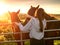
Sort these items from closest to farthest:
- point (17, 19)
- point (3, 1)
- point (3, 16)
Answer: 1. point (17, 19)
2. point (3, 16)
3. point (3, 1)

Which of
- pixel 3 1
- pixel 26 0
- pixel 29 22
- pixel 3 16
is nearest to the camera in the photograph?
pixel 29 22

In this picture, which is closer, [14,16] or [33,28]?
[33,28]

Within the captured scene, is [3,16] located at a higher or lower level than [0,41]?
higher

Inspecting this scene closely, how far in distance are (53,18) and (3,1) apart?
165 cm

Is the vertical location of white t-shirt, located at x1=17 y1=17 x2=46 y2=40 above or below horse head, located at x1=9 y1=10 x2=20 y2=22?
below

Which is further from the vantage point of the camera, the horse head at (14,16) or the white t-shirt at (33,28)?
the horse head at (14,16)

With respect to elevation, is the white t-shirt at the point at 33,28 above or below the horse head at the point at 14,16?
below

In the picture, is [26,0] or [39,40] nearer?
[39,40]

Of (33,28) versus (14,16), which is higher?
(14,16)

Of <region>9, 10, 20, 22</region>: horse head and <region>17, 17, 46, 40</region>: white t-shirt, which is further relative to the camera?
<region>9, 10, 20, 22</region>: horse head

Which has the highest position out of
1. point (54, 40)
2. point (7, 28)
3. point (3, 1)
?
point (3, 1)

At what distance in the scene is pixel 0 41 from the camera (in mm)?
5281

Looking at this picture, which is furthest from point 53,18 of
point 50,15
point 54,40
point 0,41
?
point 0,41

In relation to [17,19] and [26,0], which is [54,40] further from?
[26,0]
